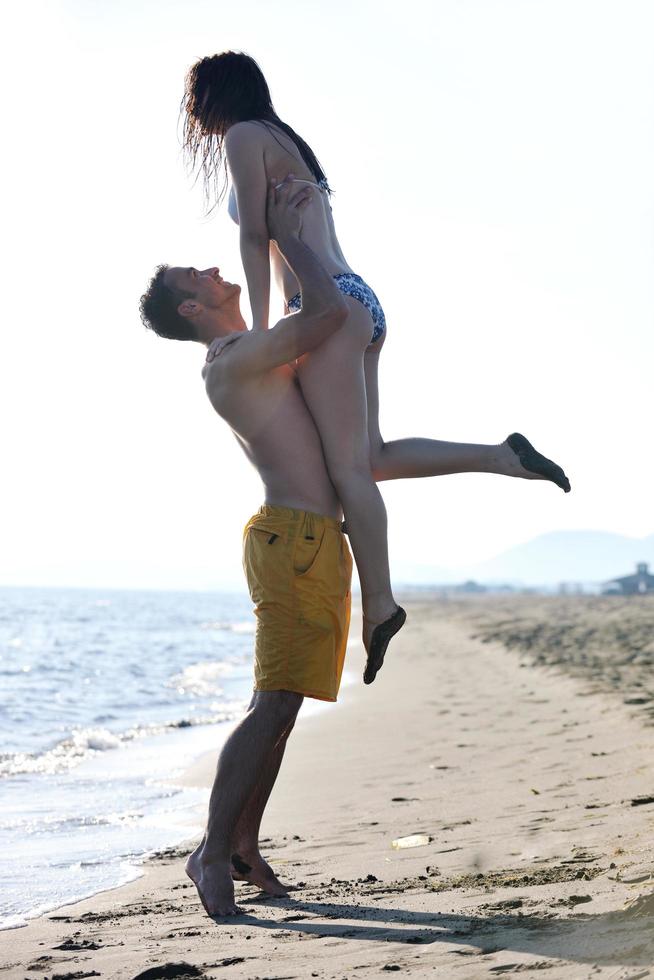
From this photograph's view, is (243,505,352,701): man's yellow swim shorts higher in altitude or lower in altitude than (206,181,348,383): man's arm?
lower

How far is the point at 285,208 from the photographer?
329 centimetres

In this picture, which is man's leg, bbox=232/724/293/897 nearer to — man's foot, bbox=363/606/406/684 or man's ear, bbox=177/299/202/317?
man's foot, bbox=363/606/406/684

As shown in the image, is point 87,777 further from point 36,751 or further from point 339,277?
point 339,277

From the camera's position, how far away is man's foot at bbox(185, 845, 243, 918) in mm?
3008

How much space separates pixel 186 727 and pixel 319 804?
449 centimetres

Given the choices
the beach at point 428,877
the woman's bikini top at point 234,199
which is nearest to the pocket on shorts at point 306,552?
the beach at point 428,877

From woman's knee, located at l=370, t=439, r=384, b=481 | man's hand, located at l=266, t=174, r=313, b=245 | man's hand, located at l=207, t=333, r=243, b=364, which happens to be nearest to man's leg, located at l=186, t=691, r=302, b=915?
woman's knee, located at l=370, t=439, r=384, b=481

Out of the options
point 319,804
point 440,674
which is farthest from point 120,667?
point 319,804

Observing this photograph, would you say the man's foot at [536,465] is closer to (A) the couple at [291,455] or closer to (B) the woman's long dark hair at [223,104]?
(A) the couple at [291,455]

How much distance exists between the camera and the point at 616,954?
207 cm

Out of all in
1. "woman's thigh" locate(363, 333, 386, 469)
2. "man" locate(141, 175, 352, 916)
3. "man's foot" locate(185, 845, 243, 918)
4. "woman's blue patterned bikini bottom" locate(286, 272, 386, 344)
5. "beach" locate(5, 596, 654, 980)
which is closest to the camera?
"beach" locate(5, 596, 654, 980)

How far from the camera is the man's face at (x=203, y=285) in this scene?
3516 millimetres

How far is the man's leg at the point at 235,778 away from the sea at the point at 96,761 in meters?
0.66

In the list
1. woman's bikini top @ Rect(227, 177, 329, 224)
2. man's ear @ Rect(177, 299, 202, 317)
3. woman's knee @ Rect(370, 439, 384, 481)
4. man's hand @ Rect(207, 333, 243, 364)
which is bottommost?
woman's knee @ Rect(370, 439, 384, 481)
